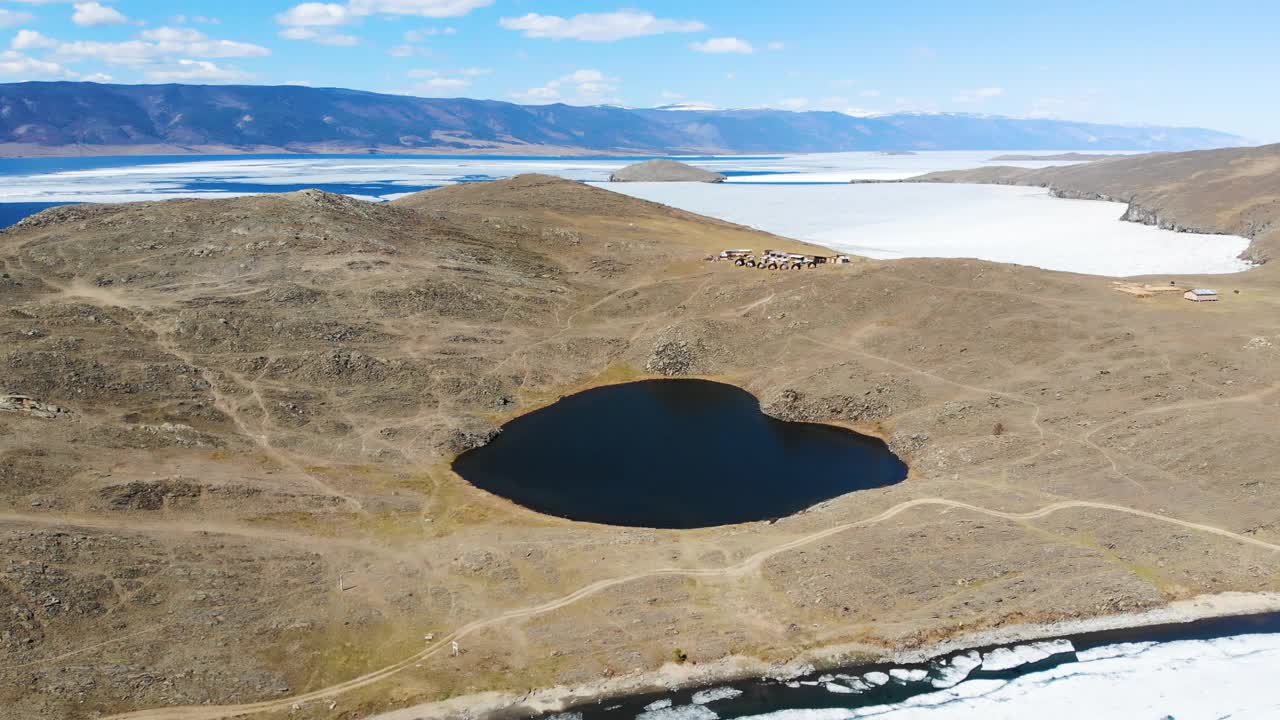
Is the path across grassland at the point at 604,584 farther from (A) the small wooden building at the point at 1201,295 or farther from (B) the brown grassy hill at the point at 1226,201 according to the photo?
(B) the brown grassy hill at the point at 1226,201

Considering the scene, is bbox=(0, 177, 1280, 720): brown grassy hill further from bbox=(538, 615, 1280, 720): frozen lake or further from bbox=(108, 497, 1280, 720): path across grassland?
bbox=(538, 615, 1280, 720): frozen lake

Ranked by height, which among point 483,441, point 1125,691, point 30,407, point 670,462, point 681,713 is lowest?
point 681,713

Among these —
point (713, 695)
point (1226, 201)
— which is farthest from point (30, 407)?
point (1226, 201)

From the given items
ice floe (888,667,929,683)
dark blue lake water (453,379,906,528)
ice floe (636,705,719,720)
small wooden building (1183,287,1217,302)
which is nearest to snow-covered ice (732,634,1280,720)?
ice floe (888,667,929,683)

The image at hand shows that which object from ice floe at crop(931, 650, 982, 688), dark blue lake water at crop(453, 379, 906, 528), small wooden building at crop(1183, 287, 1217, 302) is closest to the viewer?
ice floe at crop(931, 650, 982, 688)

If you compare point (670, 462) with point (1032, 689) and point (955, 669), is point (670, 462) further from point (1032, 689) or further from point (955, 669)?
point (1032, 689)

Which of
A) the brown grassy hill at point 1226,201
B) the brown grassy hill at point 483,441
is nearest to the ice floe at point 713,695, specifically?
the brown grassy hill at point 483,441
